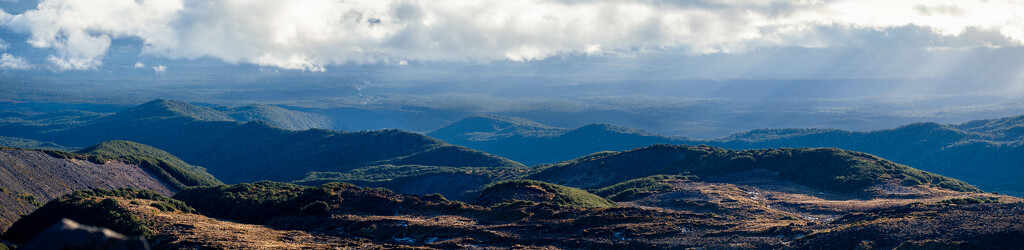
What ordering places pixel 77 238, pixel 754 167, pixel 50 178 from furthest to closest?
pixel 754 167, pixel 50 178, pixel 77 238

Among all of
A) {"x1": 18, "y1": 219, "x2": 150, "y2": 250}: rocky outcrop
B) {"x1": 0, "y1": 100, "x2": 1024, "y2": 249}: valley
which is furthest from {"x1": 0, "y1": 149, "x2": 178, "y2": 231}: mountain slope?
{"x1": 18, "y1": 219, "x2": 150, "y2": 250}: rocky outcrop

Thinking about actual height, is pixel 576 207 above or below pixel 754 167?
above

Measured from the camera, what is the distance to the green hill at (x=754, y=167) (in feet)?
250

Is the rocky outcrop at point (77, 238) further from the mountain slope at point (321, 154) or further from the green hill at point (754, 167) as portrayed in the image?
the mountain slope at point (321, 154)

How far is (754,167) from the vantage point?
8862 cm

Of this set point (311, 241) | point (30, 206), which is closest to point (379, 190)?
point (311, 241)

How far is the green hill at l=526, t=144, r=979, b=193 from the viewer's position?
250 ft

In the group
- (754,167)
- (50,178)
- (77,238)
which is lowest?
(50,178)

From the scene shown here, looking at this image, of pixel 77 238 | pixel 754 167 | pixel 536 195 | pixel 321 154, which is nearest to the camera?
pixel 77 238

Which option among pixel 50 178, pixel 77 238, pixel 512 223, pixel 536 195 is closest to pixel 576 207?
pixel 512 223

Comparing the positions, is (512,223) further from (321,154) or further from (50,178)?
(321,154)

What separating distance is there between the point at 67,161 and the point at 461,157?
79.7 m

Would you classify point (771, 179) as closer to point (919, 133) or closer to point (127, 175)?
point (127, 175)

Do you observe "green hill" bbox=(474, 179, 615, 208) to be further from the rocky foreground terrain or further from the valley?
the rocky foreground terrain
